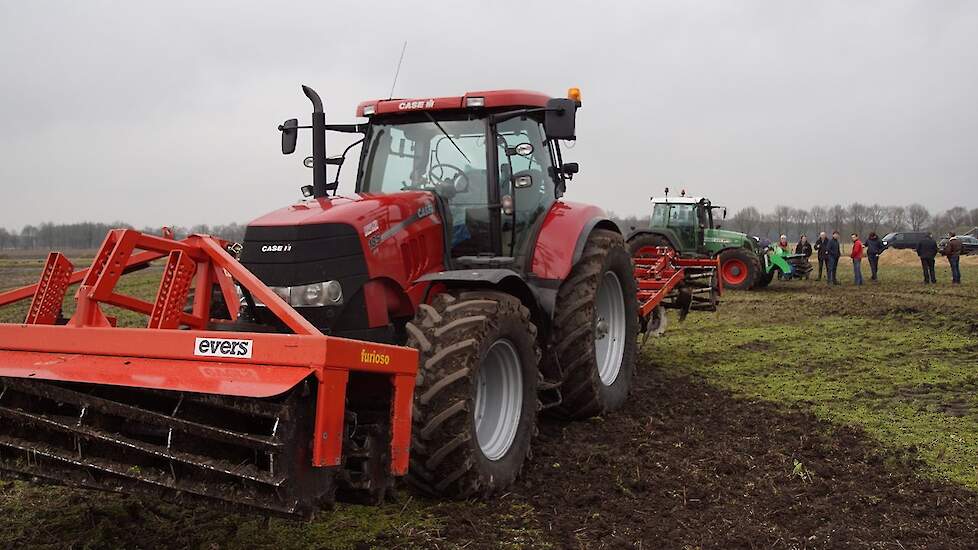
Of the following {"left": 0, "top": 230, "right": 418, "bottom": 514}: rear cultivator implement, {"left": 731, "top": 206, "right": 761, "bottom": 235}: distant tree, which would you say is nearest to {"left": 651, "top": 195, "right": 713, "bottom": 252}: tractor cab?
{"left": 0, "top": 230, "right": 418, "bottom": 514}: rear cultivator implement

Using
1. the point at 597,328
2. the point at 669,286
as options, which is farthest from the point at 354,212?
the point at 669,286

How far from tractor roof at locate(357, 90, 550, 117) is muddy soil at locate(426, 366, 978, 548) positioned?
2.34m

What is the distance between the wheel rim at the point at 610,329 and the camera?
669 cm

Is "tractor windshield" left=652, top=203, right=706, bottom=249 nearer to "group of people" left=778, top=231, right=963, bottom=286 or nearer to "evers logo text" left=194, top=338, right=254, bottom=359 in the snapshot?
"group of people" left=778, top=231, right=963, bottom=286

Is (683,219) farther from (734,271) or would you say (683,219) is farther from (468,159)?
(468,159)

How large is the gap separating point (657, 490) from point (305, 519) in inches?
88.5

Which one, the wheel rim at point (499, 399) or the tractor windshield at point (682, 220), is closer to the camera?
the wheel rim at point (499, 399)

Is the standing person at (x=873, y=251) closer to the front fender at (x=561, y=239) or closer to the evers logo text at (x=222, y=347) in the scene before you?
the front fender at (x=561, y=239)

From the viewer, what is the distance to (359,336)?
4.64 metres

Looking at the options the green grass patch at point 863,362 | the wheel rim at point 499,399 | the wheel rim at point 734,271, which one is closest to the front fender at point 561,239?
the wheel rim at point 499,399

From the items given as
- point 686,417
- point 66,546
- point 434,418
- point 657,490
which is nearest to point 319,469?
point 434,418

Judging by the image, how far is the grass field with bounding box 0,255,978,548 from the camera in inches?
158

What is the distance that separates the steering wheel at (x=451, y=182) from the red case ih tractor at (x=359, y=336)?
0.01 meters

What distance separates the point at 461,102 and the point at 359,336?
76.5 inches
